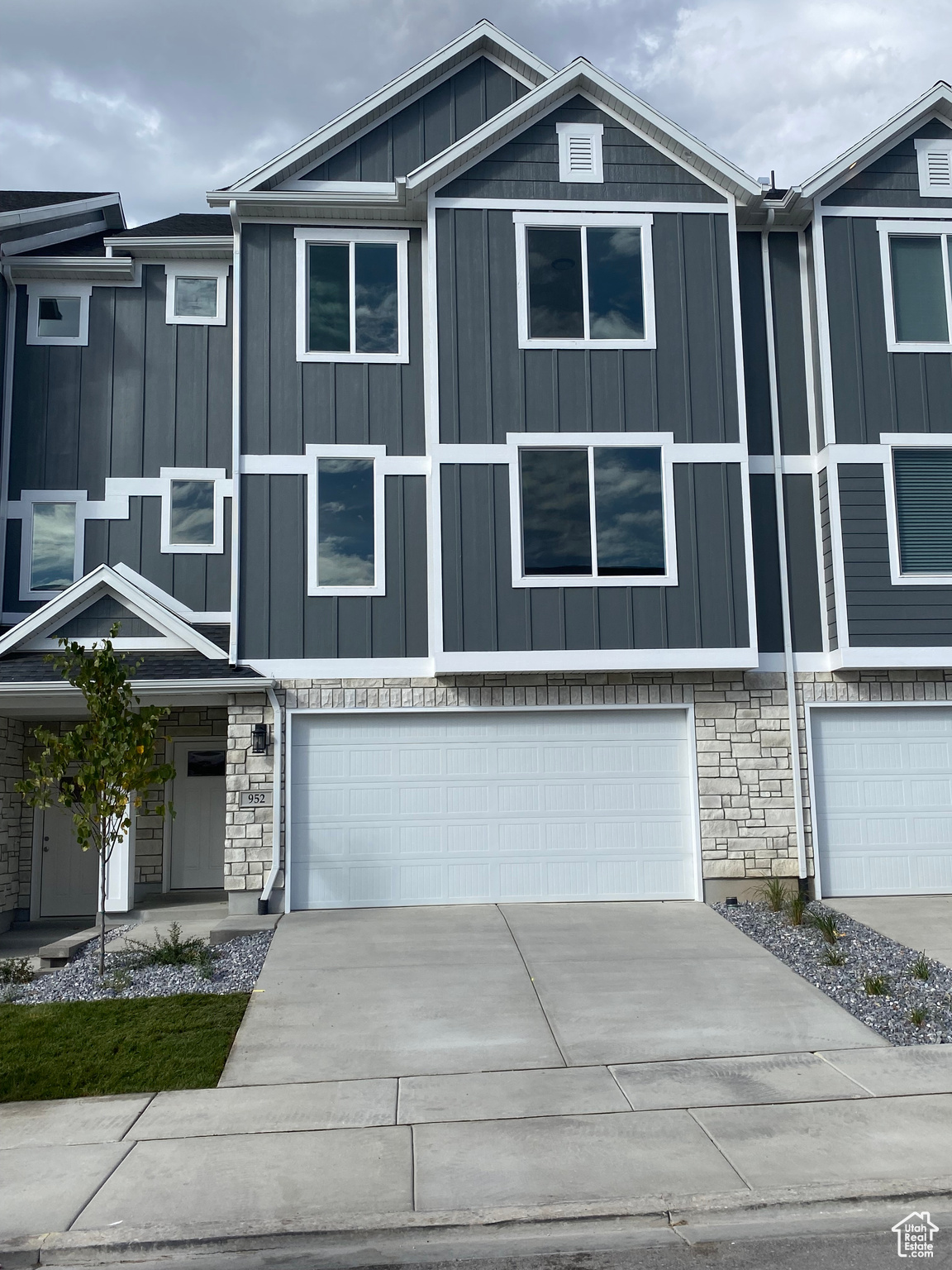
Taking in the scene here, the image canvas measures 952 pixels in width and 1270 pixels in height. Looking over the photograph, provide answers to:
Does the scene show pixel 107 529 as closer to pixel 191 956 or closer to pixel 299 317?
pixel 299 317

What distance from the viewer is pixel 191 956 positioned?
10.1 metres

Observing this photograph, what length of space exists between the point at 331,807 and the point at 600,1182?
291 inches

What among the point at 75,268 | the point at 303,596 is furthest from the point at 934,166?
the point at 75,268

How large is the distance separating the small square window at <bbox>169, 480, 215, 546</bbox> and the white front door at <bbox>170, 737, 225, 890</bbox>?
9.38 ft

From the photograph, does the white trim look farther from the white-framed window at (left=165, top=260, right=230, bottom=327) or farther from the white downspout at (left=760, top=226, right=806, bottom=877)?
the white-framed window at (left=165, top=260, right=230, bottom=327)

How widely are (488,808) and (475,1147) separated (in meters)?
6.65

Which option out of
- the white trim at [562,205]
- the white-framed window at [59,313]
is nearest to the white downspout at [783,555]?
the white trim at [562,205]

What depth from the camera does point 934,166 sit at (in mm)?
13492

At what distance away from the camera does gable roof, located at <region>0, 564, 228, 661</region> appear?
497 inches

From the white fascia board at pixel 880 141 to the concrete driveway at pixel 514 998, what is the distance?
8.92m

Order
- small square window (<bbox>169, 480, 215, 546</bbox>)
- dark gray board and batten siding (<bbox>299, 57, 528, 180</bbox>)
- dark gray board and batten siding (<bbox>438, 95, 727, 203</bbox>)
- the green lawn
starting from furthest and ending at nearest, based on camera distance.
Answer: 1. small square window (<bbox>169, 480, 215, 546</bbox>)
2. dark gray board and batten siding (<bbox>299, 57, 528, 180</bbox>)
3. dark gray board and batten siding (<bbox>438, 95, 727, 203</bbox>)
4. the green lawn

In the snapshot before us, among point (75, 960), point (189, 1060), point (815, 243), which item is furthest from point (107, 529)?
point (815, 243)

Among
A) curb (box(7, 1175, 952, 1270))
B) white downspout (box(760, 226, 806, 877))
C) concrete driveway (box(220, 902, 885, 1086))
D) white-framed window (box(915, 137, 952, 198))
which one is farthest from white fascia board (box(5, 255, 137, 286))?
curb (box(7, 1175, 952, 1270))

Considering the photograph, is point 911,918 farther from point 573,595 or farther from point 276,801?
point 276,801
